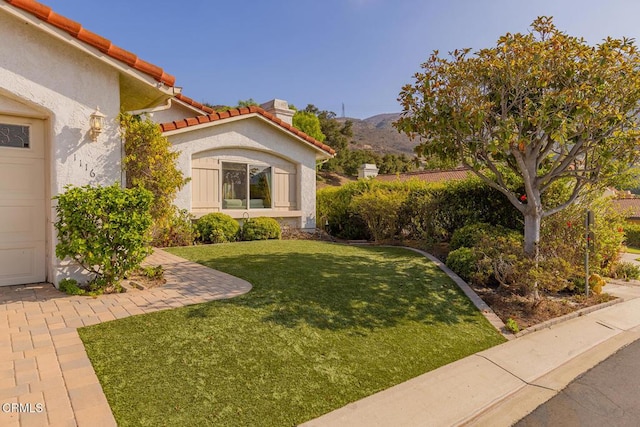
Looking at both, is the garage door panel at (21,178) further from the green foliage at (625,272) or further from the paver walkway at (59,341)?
the green foliage at (625,272)

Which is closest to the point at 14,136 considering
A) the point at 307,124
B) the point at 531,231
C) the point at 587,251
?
the point at 531,231

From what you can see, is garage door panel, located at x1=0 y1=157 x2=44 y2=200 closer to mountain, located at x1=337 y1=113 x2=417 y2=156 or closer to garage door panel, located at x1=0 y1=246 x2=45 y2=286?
garage door panel, located at x1=0 y1=246 x2=45 y2=286

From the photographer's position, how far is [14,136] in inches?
232

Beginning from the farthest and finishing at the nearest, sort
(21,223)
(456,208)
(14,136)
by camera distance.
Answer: (456,208) < (21,223) < (14,136)

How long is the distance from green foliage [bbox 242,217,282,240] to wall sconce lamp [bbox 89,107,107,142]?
6.88 metres

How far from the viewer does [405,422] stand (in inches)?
132

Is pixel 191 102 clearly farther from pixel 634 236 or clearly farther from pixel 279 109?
pixel 634 236

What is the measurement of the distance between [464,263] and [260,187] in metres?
8.28

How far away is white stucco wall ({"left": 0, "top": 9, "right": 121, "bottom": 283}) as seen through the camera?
5.47 meters

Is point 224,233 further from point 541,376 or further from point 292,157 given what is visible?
point 541,376

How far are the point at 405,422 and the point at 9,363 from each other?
3874 mm

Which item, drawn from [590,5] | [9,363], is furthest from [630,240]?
[9,363]

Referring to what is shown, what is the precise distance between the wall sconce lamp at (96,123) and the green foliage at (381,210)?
28.4ft

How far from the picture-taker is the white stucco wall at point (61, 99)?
5.47 meters
